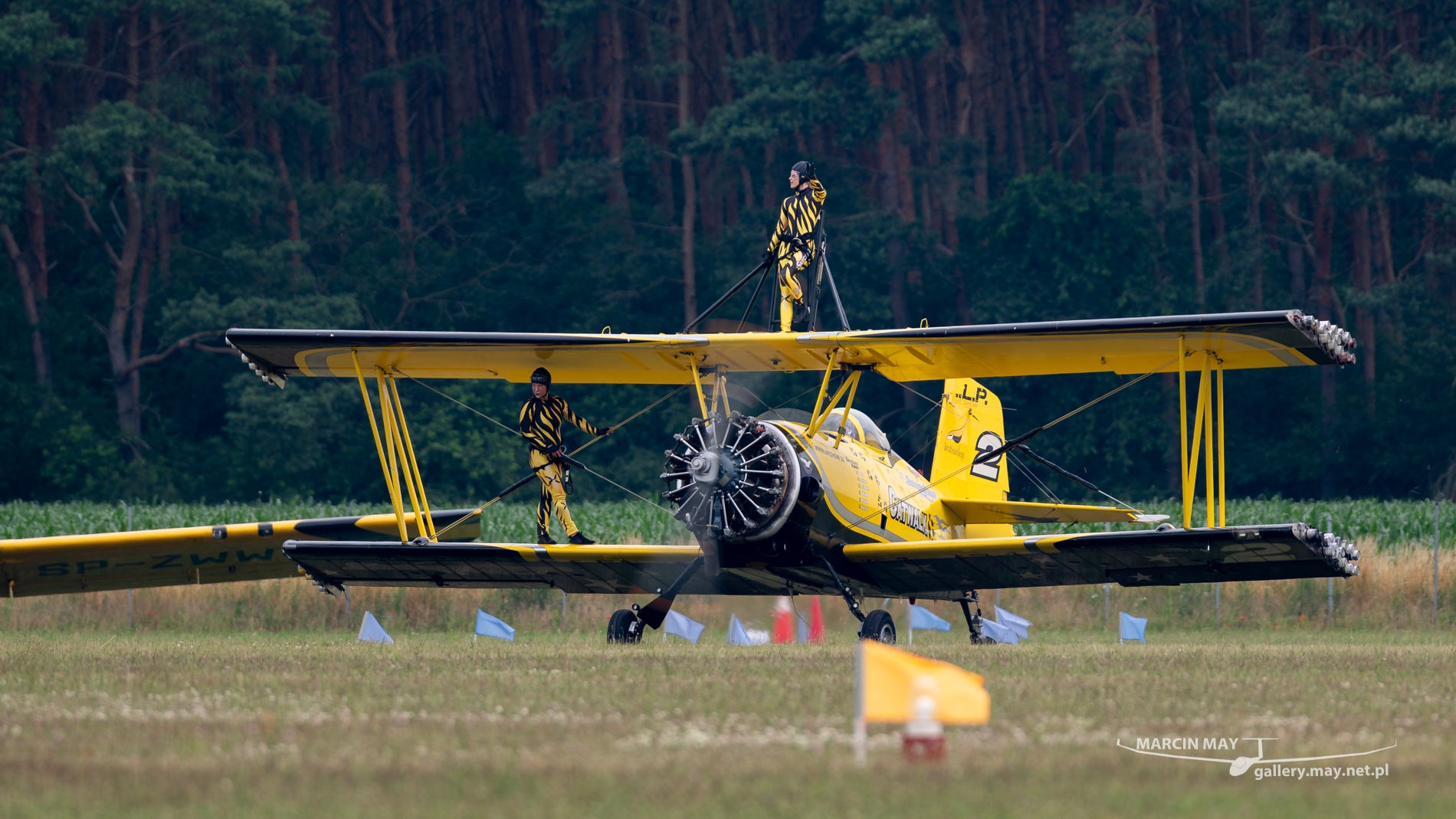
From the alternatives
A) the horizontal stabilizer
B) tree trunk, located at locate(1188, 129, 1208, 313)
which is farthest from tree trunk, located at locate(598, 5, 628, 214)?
the horizontal stabilizer

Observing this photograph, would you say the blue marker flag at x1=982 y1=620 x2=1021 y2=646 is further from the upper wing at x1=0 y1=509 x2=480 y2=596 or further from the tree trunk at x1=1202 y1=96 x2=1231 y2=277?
the tree trunk at x1=1202 y1=96 x2=1231 y2=277

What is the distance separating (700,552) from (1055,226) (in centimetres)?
3842

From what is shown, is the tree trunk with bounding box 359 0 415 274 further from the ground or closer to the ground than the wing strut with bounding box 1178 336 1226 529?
further from the ground

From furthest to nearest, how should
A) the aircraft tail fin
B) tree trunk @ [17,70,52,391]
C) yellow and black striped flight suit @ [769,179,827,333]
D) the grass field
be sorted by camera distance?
tree trunk @ [17,70,52,391], the aircraft tail fin, yellow and black striped flight suit @ [769,179,827,333], the grass field

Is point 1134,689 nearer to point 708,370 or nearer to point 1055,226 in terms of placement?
point 708,370

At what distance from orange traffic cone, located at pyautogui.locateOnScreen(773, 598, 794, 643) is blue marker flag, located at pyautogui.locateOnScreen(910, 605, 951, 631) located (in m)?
2.16

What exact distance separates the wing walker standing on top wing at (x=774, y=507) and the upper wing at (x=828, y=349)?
34 millimetres

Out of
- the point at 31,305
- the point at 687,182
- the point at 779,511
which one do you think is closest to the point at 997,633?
the point at 779,511

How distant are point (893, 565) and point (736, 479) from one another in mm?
1734

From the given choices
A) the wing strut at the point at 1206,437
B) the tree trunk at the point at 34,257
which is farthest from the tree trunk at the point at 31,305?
the wing strut at the point at 1206,437

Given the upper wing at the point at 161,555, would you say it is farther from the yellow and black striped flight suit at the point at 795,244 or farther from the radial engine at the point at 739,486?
the yellow and black striped flight suit at the point at 795,244

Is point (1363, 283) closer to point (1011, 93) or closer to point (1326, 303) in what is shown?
point (1326, 303)

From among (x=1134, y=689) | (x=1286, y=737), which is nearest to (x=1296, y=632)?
(x=1134, y=689)

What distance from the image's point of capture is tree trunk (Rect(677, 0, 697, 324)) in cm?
5159
